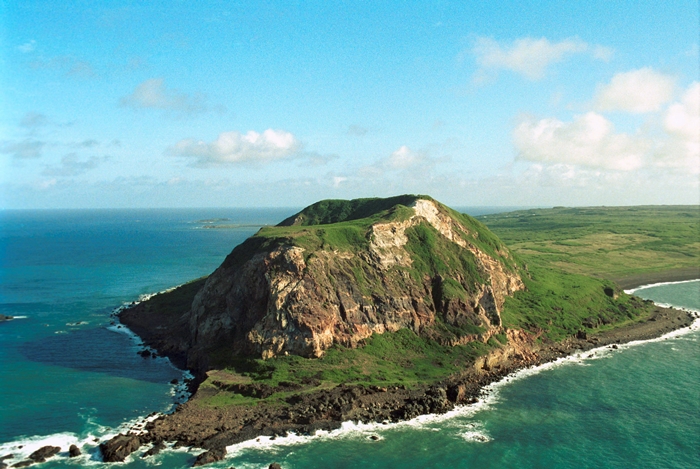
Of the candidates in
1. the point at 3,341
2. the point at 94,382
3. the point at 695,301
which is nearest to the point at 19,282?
the point at 3,341

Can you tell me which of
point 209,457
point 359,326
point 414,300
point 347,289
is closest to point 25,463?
point 209,457

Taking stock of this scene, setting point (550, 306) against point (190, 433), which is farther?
point (550, 306)

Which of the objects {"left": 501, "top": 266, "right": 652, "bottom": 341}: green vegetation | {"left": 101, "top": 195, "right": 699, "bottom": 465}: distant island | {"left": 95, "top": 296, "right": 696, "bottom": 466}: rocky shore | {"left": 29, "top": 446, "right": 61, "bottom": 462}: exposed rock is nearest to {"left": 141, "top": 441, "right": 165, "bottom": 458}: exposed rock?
{"left": 95, "top": 296, "right": 696, "bottom": 466}: rocky shore

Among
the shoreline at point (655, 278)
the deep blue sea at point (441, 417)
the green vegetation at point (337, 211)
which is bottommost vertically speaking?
the deep blue sea at point (441, 417)

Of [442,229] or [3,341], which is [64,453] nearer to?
[3,341]

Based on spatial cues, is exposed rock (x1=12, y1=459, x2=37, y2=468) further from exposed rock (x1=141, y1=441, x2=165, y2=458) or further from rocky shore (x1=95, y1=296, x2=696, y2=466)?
exposed rock (x1=141, y1=441, x2=165, y2=458)

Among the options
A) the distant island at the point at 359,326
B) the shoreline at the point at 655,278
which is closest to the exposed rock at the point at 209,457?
the distant island at the point at 359,326

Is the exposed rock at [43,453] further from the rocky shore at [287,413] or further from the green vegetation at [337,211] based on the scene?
the green vegetation at [337,211]
